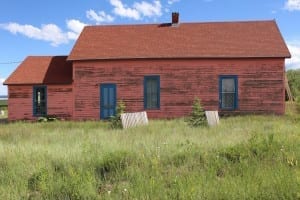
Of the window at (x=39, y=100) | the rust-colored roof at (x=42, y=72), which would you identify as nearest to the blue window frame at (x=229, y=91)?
the rust-colored roof at (x=42, y=72)

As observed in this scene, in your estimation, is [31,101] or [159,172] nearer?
[159,172]

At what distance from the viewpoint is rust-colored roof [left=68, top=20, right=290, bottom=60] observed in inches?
976

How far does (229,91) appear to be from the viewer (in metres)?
24.7

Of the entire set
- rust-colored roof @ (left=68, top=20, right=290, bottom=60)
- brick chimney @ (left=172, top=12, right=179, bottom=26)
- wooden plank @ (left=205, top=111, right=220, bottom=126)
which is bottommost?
wooden plank @ (left=205, top=111, right=220, bottom=126)

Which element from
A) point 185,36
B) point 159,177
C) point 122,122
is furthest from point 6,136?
point 185,36

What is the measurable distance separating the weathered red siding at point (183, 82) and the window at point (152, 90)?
208 mm

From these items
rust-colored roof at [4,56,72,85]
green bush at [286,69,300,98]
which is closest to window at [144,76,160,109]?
rust-colored roof at [4,56,72,85]

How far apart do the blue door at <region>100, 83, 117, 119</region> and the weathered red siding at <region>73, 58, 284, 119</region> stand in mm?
235

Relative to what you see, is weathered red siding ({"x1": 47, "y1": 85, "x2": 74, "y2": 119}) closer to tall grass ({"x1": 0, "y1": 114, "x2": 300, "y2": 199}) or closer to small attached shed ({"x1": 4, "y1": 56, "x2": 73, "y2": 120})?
small attached shed ({"x1": 4, "y1": 56, "x2": 73, "y2": 120})

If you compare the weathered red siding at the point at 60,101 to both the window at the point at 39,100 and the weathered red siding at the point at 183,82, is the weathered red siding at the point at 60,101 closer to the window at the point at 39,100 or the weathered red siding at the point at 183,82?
the window at the point at 39,100

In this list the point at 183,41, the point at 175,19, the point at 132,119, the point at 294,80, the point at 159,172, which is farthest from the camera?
the point at 294,80

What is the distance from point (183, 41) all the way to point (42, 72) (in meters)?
8.57

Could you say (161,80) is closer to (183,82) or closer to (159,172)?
(183,82)

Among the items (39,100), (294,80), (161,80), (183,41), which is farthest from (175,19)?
Answer: (294,80)
